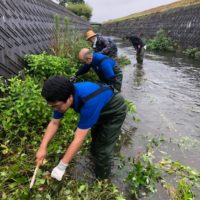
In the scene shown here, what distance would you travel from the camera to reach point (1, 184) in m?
3.55

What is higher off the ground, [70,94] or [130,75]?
[70,94]

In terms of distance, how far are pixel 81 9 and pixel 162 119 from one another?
1783 inches

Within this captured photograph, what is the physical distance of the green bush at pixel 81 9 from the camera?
48200 mm

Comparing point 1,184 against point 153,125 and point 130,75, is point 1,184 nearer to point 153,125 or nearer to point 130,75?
point 153,125

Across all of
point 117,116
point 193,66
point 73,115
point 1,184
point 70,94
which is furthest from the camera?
point 193,66

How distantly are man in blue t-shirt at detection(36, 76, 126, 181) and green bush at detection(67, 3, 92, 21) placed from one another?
46336 millimetres

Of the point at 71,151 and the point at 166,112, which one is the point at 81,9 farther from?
the point at 71,151

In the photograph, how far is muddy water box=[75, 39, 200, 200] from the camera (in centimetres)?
493

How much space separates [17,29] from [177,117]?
434 centimetres

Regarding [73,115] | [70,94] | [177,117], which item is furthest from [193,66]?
[70,94]

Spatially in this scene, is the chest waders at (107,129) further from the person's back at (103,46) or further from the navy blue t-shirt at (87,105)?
the person's back at (103,46)

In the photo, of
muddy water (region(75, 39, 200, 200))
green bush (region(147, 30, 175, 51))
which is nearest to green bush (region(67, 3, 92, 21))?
green bush (region(147, 30, 175, 51))

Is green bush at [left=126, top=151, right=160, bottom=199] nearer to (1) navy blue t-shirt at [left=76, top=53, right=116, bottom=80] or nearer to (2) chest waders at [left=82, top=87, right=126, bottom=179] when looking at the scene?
(2) chest waders at [left=82, top=87, right=126, bottom=179]

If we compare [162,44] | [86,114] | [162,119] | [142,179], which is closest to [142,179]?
[142,179]
